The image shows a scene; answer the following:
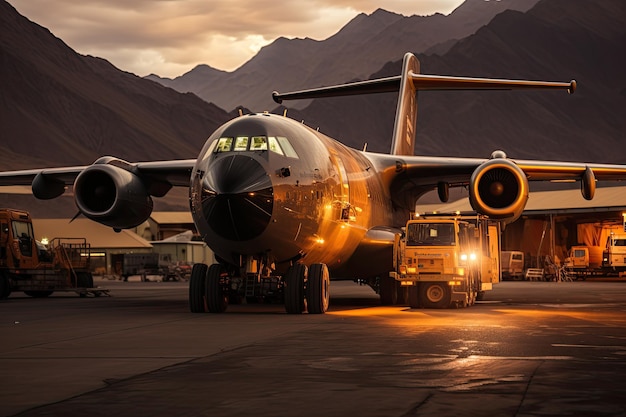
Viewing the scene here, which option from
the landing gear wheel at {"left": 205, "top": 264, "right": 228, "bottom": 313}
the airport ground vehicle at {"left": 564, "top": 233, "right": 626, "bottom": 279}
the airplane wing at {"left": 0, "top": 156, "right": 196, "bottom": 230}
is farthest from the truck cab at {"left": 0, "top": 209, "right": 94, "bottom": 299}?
the airport ground vehicle at {"left": 564, "top": 233, "right": 626, "bottom": 279}

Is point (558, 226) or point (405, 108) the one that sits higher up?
point (405, 108)

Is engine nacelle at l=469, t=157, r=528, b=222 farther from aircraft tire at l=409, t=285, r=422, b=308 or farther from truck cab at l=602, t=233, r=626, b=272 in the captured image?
truck cab at l=602, t=233, r=626, b=272

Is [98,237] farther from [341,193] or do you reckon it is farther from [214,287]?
[214,287]

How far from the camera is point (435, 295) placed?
24312 millimetres

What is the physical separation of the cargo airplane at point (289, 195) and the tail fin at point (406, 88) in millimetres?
115

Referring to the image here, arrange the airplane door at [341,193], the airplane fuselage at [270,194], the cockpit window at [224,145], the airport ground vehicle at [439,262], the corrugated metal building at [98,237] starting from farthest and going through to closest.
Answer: the corrugated metal building at [98,237]
the airport ground vehicle at [439,262]
the airplane door at [341,193]
the cockpit window at [224,145]
the airplane fuselage at [270,194]

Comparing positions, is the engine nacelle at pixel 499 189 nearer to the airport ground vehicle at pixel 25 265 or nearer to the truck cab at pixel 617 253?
the airport ground vehicle at pixel 25 265

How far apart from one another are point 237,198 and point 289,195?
1.35m

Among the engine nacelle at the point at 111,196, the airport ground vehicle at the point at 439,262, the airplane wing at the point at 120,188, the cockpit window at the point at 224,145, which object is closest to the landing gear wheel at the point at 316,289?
the cockpit window at the point at 224,145

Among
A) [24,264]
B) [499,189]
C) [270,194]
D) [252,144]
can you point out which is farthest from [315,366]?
[24,264]

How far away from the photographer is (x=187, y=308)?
2427cm

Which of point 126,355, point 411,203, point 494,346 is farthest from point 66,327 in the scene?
point 411,203

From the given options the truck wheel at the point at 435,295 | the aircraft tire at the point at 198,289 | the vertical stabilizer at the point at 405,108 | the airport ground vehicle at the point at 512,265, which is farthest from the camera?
the airport ground vehicle at the point at 512,265

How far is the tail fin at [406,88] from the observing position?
29.6 m
